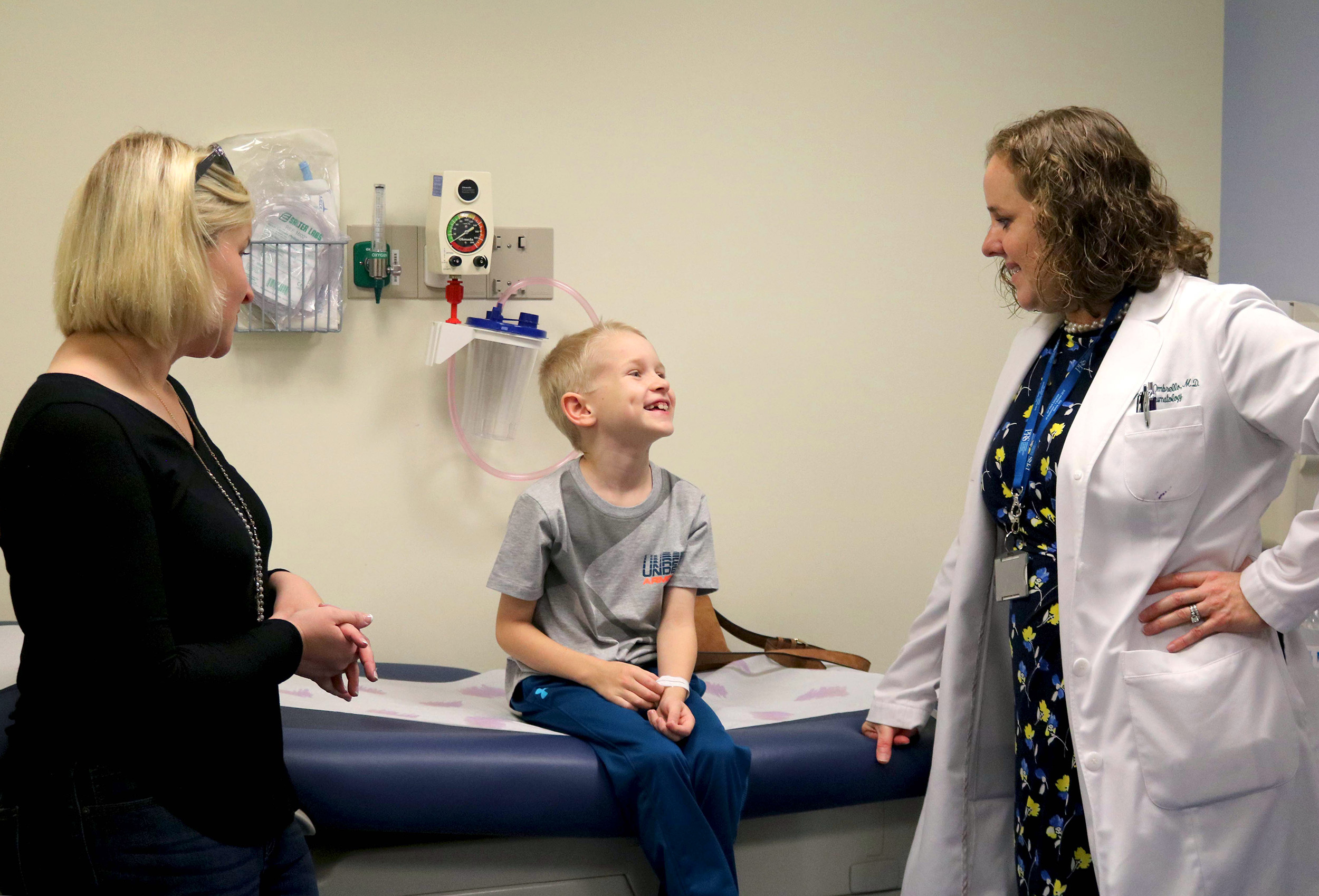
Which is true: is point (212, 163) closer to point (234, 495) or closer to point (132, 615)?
point (234, 495)

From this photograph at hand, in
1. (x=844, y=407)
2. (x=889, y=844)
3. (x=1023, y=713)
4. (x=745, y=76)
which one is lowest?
(x=889, y=844)

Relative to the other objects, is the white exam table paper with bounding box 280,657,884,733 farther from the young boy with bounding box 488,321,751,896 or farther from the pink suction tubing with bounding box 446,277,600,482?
the pink suction tubing with bounding box 446,277,600,482

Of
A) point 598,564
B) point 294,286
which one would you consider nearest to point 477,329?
point 294,286

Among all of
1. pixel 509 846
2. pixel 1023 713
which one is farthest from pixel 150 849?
pixel 1023 713

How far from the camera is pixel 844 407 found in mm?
2416

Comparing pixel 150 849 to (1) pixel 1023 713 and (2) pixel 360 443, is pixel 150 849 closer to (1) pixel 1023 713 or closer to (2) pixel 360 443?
(1) pixel 1023 713

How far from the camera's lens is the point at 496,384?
2.21 m

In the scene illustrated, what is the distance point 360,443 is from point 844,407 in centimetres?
108

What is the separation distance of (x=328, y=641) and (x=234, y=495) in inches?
6.9

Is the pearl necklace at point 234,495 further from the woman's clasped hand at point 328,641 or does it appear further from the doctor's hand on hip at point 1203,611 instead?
the doctor's hand on hip at point 1203,611

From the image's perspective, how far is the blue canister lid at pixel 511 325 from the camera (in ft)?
6.91

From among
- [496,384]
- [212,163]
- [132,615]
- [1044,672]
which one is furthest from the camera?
[496,384]

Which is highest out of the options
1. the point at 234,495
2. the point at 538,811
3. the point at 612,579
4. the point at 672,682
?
the point at 234,495

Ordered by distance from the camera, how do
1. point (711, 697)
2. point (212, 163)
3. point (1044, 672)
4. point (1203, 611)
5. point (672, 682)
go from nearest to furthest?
point (212, 163) → point (1203, 611) → point (1044, 672) → point (672, 682) → point (711, 697)
